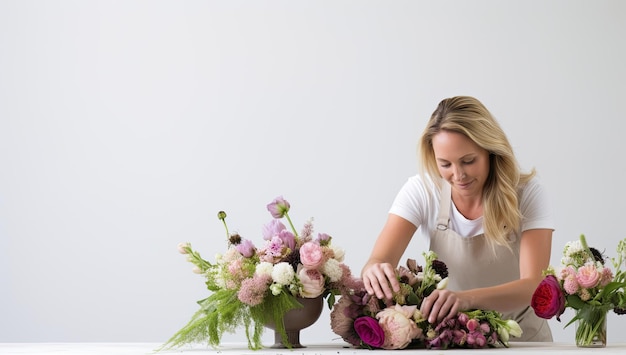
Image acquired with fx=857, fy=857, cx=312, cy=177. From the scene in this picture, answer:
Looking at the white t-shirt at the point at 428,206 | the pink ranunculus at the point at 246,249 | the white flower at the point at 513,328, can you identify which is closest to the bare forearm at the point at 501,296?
the white flower at the point at 513,328

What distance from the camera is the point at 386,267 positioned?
2.31 m

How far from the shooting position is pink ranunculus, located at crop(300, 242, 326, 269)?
7.28 ft

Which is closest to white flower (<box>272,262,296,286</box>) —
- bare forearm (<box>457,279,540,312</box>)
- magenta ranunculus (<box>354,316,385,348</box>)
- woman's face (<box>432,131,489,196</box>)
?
magenta ranunculus (<box>354,316,385,348</box>)

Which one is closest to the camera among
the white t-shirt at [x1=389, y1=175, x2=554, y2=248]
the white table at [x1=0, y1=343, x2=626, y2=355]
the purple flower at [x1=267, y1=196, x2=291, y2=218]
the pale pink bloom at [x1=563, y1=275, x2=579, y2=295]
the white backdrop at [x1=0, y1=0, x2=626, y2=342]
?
the white table at [x1=0, y1=343, x2=626, y2=355]

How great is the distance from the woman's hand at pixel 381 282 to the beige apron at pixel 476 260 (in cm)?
96

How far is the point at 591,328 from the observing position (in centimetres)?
229

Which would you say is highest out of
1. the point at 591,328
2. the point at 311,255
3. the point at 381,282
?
the point at 311,255

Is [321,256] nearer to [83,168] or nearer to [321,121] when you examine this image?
[321,121]

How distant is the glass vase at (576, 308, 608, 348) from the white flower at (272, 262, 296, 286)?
79 centimetres

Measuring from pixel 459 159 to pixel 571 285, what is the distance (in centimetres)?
75

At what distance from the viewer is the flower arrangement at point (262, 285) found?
221 centimetres

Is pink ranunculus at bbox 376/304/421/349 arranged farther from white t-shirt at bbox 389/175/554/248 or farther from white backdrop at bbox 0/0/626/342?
white backdrop at bbox 0/0/626/342

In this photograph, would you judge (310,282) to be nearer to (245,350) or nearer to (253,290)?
(253,290)

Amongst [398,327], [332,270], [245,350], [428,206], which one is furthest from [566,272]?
[428,206]
